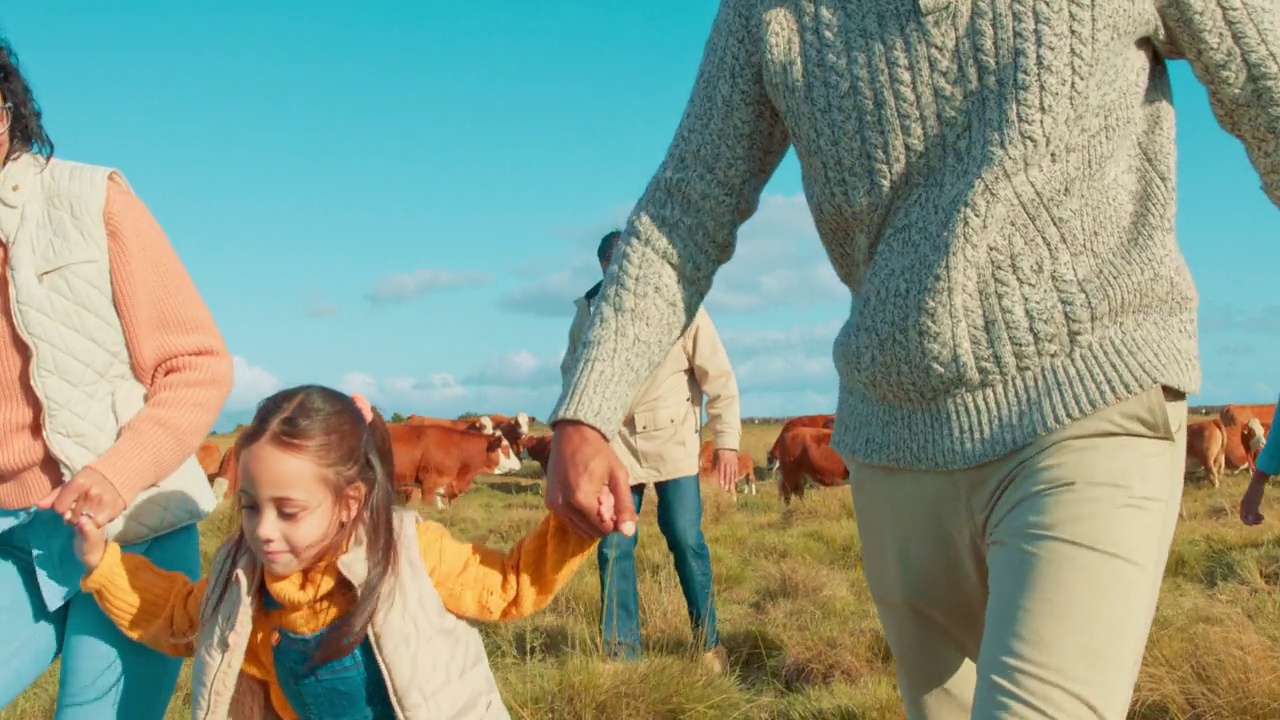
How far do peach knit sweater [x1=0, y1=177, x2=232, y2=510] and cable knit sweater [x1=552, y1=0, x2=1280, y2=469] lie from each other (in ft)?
3.43

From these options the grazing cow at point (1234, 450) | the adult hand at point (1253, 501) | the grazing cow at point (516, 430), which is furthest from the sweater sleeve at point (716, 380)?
the grazing cow at point (516, 430)

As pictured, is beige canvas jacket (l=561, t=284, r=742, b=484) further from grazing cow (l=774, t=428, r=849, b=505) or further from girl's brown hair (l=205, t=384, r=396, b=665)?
grazing cow (l=774, t=428, r=849, b=505)

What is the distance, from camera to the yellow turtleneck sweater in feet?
8.06

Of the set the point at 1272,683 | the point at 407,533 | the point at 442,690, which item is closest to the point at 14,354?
the point at 407,533

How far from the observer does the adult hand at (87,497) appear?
2.44m

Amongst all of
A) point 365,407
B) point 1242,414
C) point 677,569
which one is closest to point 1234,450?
point 1242,414

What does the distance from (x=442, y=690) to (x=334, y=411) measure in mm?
634

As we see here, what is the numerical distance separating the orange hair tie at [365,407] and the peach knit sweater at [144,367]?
298mm

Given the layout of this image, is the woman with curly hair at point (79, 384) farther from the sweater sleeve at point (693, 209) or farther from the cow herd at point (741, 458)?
the cow herd at point (741, 458)

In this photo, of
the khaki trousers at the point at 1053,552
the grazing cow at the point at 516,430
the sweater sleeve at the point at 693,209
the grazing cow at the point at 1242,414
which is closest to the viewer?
the khaki trousers at the point at 1053,552

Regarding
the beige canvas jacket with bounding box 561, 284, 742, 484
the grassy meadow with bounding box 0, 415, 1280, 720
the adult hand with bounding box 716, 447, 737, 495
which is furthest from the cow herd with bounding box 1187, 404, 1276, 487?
the beige canvas jacket with bounding box 561, 284, 742, 484

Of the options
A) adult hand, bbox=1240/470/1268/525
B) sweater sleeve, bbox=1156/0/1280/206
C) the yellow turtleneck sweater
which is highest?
sweater sleeve, bbox=1156/0/1280/206

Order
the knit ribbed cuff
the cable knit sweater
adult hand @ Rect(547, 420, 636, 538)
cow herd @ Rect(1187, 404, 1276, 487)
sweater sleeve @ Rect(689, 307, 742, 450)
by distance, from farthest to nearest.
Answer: cow herd @ Rect(1187, 404, 1276, 487) < sweater sleeve @ Rect(689, 307, 742, 450) < the knit ribbed cuff < adult hand @ Rect(547, 420, 636, 538) < the cable knit sweater

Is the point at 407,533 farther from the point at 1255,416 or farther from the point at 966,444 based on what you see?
the point at 1255,416
